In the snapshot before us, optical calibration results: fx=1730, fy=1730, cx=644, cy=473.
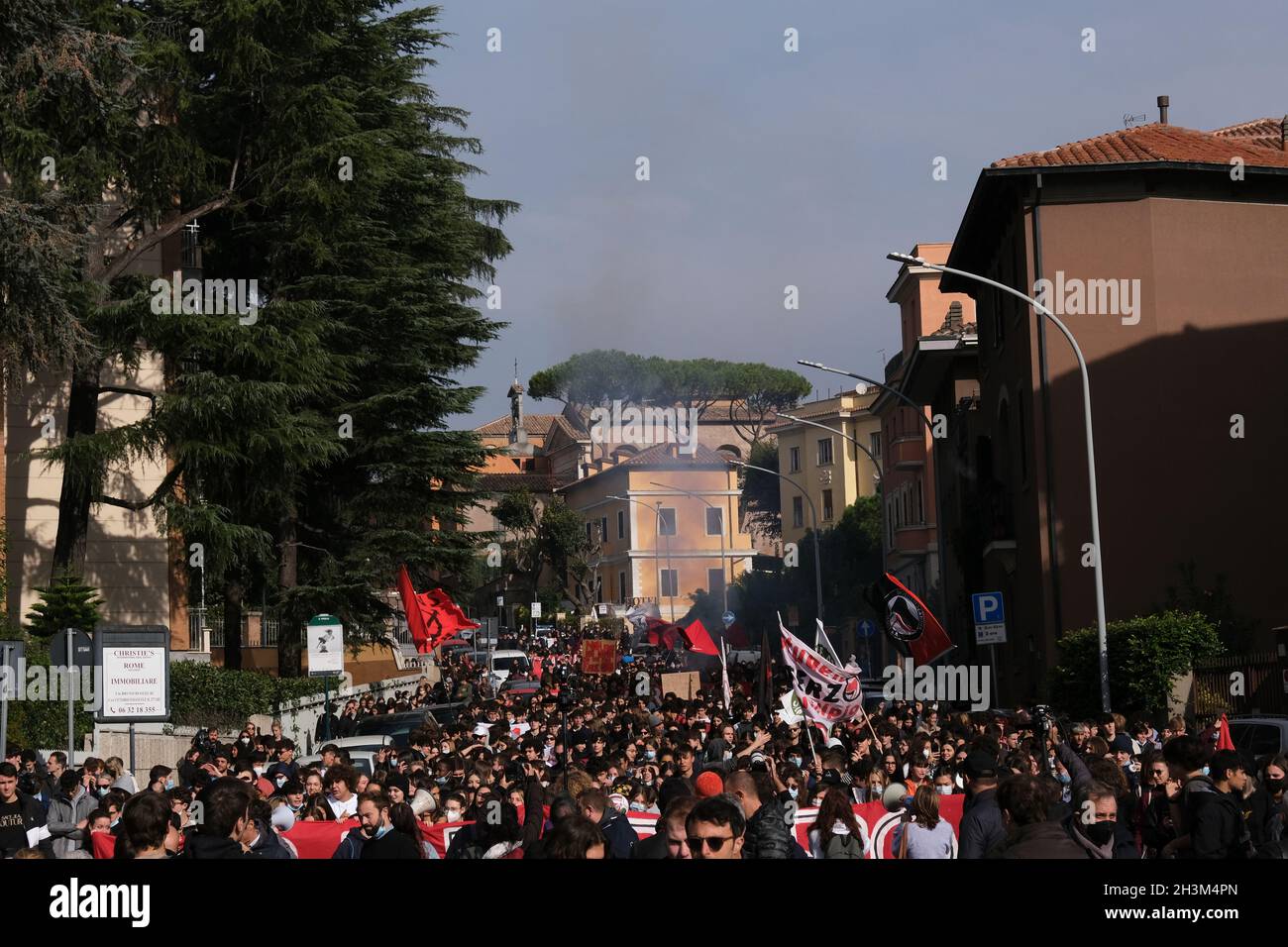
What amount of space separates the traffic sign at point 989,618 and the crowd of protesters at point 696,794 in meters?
1.33

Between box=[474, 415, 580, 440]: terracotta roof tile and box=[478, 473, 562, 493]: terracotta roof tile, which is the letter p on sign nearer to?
box=[478, 473, 562, 493]: terracotta roof tile

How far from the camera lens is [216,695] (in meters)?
29.2

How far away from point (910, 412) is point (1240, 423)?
25799 mm

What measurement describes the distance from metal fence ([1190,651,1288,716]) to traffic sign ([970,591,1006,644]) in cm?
317

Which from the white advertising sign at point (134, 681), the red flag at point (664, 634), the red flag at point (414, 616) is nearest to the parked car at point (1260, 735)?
the white advertising sign at point (134, 681)

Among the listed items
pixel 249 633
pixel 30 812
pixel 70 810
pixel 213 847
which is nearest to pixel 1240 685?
pixel 70 810

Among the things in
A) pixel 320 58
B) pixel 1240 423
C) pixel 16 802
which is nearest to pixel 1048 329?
pixel 1240 423

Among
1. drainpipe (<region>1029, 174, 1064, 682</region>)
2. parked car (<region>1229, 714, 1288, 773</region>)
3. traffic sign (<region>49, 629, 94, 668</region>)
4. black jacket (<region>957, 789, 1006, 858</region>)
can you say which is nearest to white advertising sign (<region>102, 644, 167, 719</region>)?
traffic sign (<region>49, 629, 94, 668</region>)

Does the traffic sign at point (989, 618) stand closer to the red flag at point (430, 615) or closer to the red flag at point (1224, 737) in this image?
the red flag at point (1224, 737)

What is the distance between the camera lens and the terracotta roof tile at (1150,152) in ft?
96.7

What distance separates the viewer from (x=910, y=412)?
55.5m

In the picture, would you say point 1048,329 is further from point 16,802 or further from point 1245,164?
point 16,802

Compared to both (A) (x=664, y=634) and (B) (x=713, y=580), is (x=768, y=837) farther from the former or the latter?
(B) (x=713, y=580)

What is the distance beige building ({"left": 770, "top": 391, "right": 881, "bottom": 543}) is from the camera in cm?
8775
